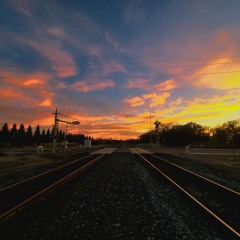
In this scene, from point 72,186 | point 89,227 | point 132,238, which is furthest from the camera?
point 72,186

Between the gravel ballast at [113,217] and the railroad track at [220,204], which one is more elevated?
the railroad track at [220,204]

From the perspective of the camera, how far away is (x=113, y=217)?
5305 millimetres

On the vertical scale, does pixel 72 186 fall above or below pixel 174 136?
below

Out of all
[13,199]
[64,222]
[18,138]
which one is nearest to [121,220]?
[64,222]

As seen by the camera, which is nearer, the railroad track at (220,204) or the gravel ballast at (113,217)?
the gravel ballast at (113,217)

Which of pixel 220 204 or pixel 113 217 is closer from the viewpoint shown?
pixel 113 217

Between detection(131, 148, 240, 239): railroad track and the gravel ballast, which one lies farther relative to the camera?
detection(131, 148, 240, 239): railroad track

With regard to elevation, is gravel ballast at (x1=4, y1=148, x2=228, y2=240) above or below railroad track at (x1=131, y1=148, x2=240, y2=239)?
below

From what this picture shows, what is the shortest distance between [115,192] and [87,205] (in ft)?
6.27

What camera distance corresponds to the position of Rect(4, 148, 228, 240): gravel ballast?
4.30 meters

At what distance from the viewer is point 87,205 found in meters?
6.32

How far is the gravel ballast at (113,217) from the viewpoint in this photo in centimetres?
430

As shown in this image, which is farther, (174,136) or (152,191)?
(174,136)

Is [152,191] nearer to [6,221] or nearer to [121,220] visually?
[121,220]
